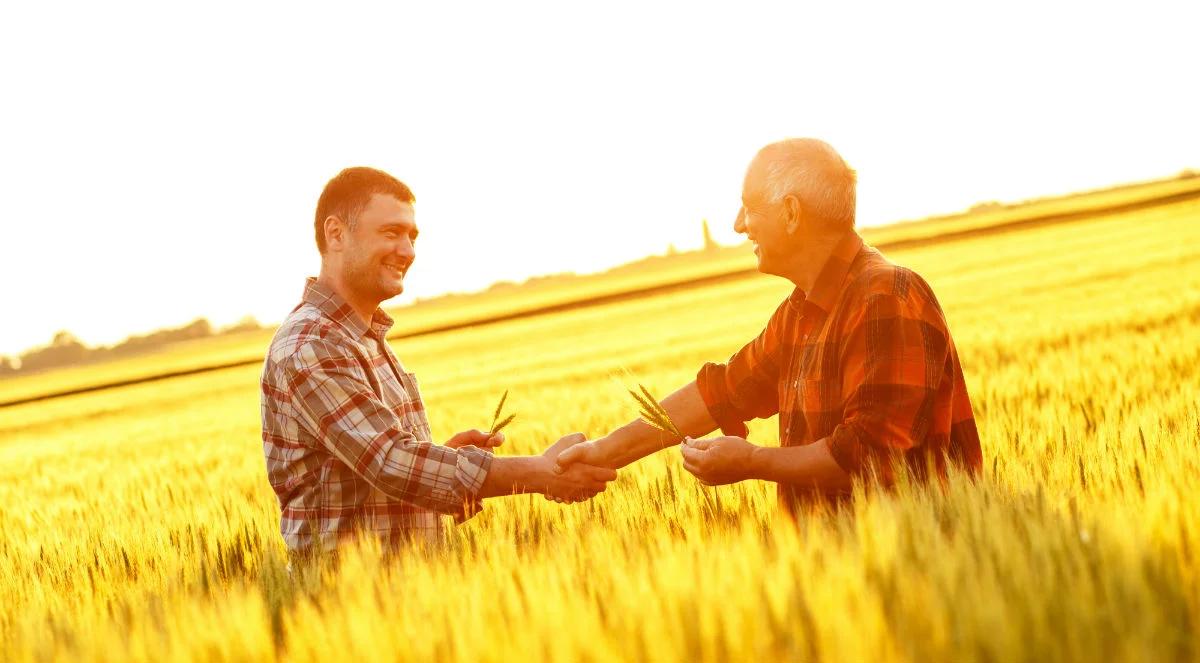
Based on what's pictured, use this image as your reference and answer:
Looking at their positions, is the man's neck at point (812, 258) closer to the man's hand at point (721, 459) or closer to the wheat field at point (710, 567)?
the man's hand at point (721, 459)

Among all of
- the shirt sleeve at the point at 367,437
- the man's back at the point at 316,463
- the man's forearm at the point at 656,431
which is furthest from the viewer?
the man's forearm at the point at 656,431

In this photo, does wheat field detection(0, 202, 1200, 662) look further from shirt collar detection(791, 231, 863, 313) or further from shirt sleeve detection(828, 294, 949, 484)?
shirt collar detection(791, 231, 863, 313)

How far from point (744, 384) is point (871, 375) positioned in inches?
37.3

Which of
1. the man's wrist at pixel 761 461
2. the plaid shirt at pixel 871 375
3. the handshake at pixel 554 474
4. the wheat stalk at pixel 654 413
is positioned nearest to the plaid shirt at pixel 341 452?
the handshake at pixel 554 474

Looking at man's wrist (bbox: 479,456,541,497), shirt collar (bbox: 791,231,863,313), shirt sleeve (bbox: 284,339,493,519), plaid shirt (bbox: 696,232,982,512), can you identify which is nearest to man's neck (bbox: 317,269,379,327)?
shirt sleeve (bbox: 284,339,493,519)

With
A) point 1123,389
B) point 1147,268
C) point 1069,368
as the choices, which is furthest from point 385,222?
point 1147,268

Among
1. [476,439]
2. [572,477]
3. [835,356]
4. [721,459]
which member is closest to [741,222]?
[835,356]

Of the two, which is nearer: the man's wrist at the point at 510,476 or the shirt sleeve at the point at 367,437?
the shirt sleeve at the point at 367,437

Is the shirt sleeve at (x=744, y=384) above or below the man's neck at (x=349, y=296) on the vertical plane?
below

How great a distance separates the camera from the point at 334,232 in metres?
3.89

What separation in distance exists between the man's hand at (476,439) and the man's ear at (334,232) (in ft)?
2.99

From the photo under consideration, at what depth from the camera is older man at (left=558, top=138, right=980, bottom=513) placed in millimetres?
2984

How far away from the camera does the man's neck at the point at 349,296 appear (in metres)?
3.89

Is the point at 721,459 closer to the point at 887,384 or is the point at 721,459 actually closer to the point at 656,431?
the point at 887,384
